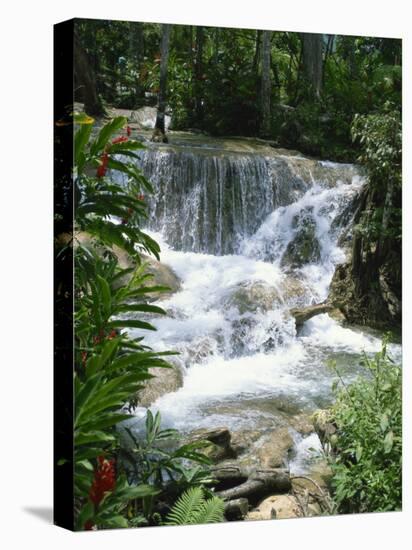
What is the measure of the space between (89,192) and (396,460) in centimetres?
222

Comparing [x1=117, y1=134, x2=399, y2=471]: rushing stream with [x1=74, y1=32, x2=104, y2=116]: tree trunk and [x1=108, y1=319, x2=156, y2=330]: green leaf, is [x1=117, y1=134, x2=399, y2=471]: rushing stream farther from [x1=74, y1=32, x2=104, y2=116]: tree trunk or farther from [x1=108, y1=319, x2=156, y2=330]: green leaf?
[x1=74, y1=32, x2=104, y2=116]: tree trunk

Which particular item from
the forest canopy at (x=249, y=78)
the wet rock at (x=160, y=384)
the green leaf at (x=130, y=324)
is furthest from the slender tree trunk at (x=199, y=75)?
the wet rock at (x=160, y=384)

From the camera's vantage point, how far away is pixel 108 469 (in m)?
5.18

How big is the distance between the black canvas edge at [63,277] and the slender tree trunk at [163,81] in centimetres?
53

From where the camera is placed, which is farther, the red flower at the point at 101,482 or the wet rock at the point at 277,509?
the wet rock at the point at 277,509

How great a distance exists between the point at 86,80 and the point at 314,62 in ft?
4.48

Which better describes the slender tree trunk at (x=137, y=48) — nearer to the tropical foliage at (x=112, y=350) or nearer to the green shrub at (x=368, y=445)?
the tropical foliage at (x=112, y=350)

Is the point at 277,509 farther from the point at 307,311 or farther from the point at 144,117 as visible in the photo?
the point at 144,117

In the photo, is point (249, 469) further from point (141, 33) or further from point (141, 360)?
point (141, 33)

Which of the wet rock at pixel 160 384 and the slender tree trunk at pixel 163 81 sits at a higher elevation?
the slender tree trunk at pixel 163 81

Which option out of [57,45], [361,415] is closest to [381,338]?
[361,415]

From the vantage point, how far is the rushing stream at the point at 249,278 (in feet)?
18.5

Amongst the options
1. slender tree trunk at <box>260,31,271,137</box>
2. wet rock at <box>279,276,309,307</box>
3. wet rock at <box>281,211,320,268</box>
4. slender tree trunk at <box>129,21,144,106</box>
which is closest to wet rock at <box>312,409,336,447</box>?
wet rock at <box>279,276,309,307</box>

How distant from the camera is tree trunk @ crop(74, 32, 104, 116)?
5.28 meters
